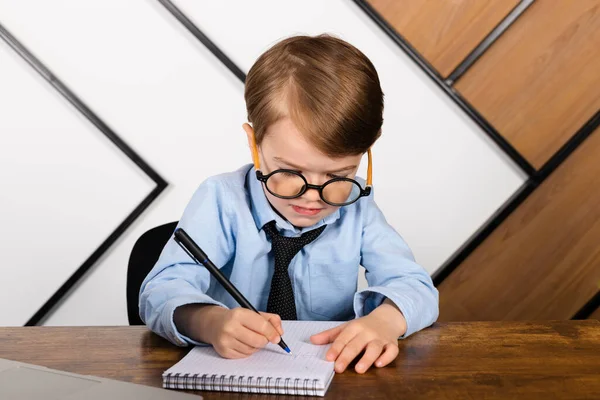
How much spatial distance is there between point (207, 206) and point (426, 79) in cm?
117

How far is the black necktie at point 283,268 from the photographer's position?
1.28m

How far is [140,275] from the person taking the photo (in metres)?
1.42

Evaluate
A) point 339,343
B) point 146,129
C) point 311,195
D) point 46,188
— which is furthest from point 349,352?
point 46,188

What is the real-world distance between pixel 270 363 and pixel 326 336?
124mm

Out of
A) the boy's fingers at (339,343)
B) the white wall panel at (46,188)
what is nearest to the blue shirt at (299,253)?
the boy's fingers at (339,343)

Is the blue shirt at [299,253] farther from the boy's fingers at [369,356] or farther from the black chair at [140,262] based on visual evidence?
the boy's fingers at [369,356]

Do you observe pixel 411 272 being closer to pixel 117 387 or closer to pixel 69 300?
pixel 117 387

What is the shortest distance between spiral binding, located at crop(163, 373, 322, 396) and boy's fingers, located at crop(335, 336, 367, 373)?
86mm

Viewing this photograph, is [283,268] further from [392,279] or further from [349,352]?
[349,352]

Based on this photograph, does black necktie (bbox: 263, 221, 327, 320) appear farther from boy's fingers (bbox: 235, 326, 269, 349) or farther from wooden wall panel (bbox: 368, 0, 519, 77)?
wooden wall panel (bbox: 368, 0, 519, 77)

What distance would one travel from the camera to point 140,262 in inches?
56.0

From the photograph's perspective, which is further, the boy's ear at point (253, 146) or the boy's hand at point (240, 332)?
the boy's ear at point (253, 146)

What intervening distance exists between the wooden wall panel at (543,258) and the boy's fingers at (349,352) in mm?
1446

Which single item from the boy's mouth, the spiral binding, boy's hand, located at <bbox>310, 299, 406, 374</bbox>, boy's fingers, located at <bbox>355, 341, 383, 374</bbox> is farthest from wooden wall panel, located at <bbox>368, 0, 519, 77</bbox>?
the spiral binding
